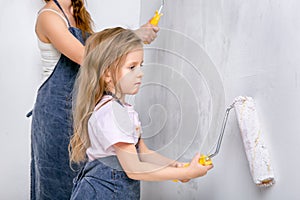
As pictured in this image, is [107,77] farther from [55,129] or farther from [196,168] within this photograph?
[55,129]

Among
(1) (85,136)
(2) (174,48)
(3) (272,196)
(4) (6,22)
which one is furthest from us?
(4) (6,22)

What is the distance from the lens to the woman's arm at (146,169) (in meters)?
1.09

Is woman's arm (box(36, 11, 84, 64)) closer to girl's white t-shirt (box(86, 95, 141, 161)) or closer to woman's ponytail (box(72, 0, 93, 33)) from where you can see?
woman's ponytail (box(72, 0, 93, 33))

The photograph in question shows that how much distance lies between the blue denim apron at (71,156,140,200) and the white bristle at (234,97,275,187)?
0.29 meters

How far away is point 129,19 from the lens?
2.02 meters

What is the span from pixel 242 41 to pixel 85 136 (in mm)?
427

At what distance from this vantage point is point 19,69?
200cm

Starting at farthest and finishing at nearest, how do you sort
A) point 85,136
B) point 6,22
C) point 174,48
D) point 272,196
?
point 6,22, point 174,48, point 85,136, point 272,196

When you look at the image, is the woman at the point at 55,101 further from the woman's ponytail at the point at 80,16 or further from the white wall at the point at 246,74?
the white wall at the point at 246,74

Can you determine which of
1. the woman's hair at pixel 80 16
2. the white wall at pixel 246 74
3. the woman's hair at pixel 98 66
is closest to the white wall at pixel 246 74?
the white wall at pixel 246 74

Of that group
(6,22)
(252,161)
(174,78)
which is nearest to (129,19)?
(6,22)

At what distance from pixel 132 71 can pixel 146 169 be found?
0.71 feet

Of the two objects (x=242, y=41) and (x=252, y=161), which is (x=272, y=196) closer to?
(x=252, y=161)

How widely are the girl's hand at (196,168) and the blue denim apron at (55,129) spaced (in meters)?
0.54
